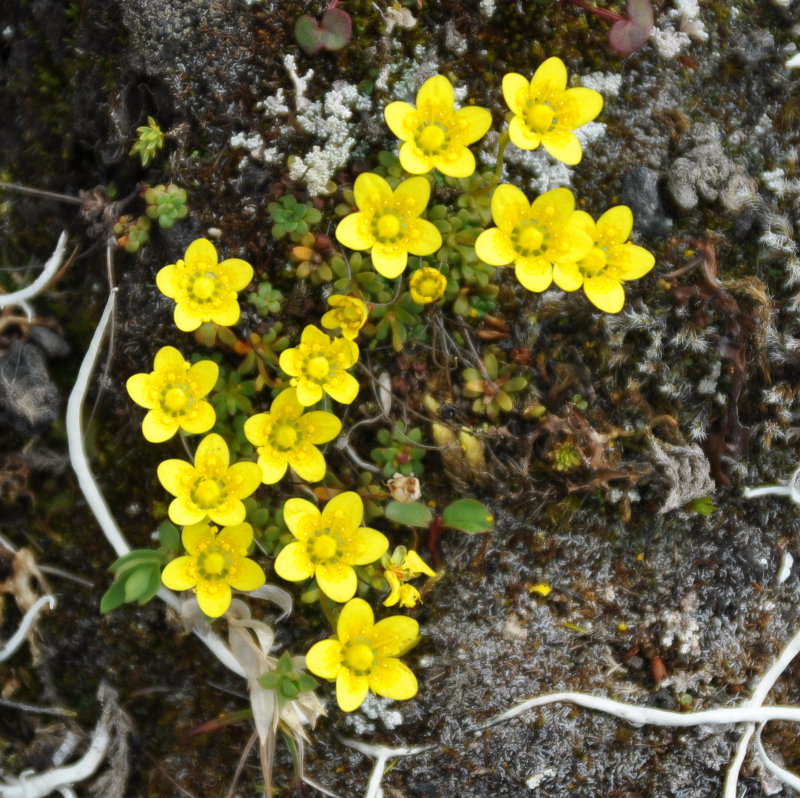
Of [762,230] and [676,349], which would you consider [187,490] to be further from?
[762,230]

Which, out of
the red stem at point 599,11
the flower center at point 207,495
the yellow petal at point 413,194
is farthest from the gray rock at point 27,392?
the red stem at point 599,11

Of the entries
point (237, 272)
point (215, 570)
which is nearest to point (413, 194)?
point (237, 272)

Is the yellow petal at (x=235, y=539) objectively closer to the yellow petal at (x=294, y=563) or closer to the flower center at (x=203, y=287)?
the yellow petal at (x=294, y=563)

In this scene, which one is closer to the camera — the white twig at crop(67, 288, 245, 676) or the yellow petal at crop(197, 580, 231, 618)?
the yellow petal at crop(197, 580, 231, 618)

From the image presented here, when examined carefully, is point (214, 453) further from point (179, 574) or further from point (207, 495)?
point (179, 574)

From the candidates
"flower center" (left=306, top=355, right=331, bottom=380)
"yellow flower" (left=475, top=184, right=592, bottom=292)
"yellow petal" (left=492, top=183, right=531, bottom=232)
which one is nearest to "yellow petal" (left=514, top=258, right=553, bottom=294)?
"yellow flower" (left=475, top=184, right=592, bottom=292)

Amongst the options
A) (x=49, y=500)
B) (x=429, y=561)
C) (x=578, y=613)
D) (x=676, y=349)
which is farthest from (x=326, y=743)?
(x=676, y=349)

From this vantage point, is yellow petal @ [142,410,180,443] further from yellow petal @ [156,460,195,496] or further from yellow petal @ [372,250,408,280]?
yellow petal @ [372,250,408,280]
